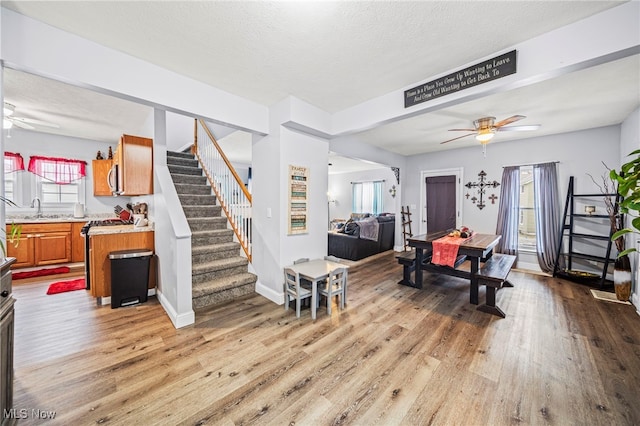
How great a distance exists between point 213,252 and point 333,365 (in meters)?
2.32

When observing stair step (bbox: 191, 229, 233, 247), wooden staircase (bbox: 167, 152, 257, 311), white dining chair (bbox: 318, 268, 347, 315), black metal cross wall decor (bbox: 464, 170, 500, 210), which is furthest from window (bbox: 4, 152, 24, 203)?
black metal cross wall decor (bbox: 464, 170, 500, 210)

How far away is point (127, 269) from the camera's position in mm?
2932

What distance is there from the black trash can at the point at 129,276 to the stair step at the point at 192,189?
56.2 inches

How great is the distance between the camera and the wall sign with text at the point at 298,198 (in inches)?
125

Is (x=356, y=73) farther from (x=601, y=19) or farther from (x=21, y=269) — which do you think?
(x=21, y=269)

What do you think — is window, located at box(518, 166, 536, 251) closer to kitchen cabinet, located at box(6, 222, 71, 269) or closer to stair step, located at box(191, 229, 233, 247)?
stair step, located at box(191, 229, 233, 247)

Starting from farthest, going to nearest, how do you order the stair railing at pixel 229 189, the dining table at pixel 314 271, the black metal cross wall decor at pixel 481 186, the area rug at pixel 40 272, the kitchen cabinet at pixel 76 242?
the black metal cross wall decor at pixel 481 186 < the kitchen cabinet at pixel 76 242 < the area rug at pixel 40 272 < the stair railing at pixel 229 189 < the dining table at pixel 314 271

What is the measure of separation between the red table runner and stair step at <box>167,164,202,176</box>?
4.43 metres

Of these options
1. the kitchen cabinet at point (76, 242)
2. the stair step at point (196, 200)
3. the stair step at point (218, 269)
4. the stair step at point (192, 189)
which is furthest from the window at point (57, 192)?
the stair step at point (218, 269)

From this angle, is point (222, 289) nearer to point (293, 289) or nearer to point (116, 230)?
point (293, 289)

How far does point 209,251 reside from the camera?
3.44 meters

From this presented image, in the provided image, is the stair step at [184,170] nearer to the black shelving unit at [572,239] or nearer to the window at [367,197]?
the window at [367,197]

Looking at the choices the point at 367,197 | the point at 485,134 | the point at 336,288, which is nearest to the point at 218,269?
the point at 336,288

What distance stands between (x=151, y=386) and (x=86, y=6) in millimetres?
2639
